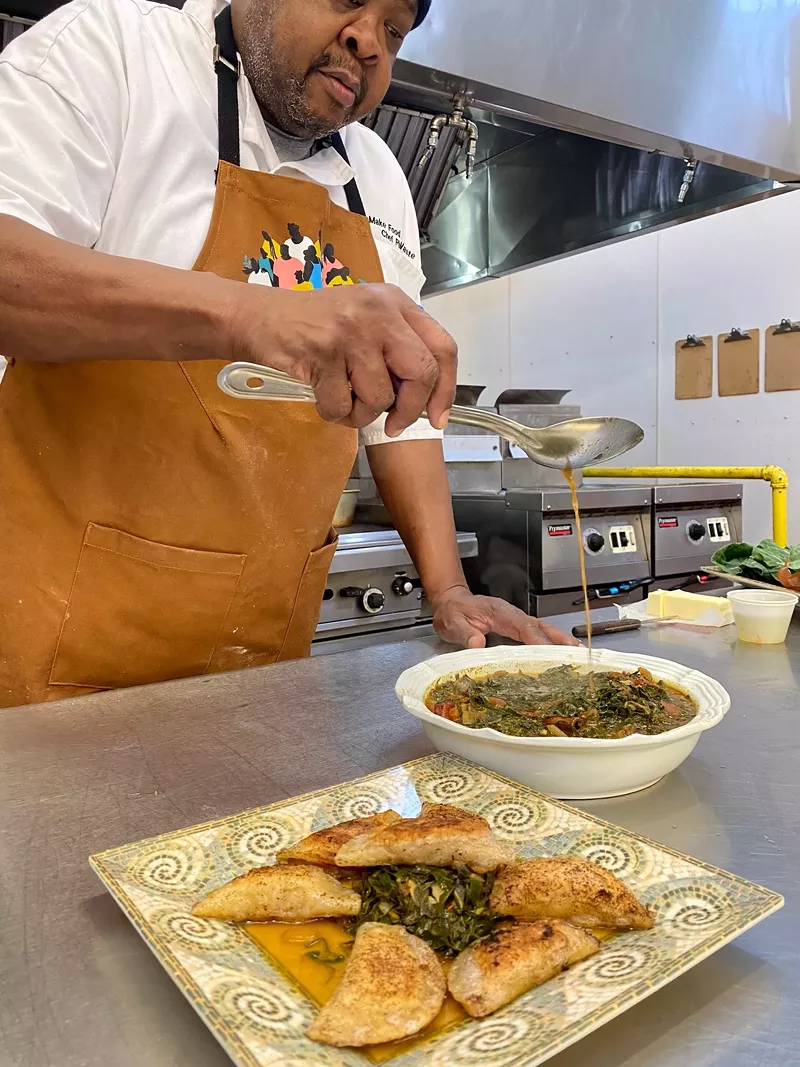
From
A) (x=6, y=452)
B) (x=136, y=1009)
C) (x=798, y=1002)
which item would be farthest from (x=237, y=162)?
(x=798, y=1002)

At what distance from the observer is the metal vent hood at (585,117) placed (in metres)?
2.21

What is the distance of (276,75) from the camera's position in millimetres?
1478

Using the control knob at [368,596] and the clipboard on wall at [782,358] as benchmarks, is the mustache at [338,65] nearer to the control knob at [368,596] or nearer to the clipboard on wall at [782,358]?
the control knob at [368,596]

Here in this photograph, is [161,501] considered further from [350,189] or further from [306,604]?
[350,189]

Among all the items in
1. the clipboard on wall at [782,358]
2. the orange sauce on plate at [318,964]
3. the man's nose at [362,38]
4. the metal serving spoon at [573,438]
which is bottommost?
the orange sauce on plate at [318,964]

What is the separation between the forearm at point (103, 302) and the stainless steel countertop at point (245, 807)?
0.53 m

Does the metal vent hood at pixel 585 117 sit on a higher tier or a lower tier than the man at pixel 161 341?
higher

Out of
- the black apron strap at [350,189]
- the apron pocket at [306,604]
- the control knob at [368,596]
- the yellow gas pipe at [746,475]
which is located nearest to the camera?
the apron pocket at [306,604]

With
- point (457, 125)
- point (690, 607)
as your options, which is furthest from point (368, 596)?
point (457, 125)

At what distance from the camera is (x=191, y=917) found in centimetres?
61

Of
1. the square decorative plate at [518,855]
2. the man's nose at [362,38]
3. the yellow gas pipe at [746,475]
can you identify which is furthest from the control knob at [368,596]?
the square decorative plate at [518,855]

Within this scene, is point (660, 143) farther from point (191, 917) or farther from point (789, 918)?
point (191, 917)

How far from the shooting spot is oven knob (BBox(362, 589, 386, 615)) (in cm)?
263

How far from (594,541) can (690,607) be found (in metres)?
1.21
